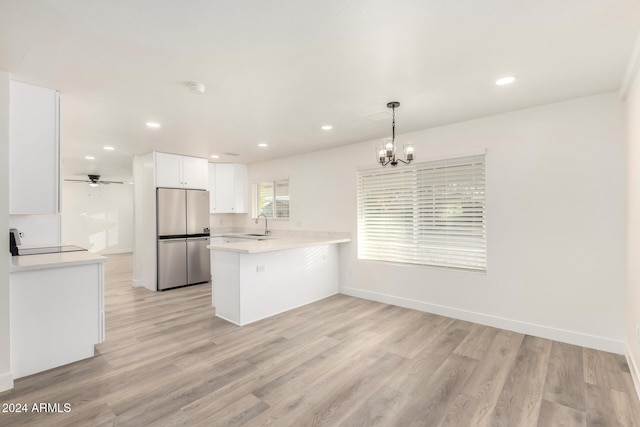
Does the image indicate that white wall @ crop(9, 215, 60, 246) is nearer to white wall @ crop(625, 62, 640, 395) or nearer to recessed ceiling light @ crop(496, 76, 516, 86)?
recessed ceiling light @ crop(496, 76, 516, 86)

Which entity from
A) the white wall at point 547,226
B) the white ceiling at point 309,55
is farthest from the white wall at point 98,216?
the white wall at point 547,226

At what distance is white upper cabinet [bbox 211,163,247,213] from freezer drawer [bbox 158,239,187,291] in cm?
114

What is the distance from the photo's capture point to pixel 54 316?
2.61m

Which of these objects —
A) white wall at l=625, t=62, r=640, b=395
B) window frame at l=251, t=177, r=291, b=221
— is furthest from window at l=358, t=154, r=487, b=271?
window frame at l=251, t=177, r=291, b=221

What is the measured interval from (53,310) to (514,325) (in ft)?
14.8

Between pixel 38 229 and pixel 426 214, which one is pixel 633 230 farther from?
pixel 38 229

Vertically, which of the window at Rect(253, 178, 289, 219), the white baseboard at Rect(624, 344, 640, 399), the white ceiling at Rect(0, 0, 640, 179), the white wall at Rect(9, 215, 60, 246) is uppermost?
the white ceiling at Rect(0, 0, 640, 179)

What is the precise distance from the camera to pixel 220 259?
3.90 meters

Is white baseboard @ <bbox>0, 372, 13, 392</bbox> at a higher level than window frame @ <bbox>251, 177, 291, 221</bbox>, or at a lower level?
lower

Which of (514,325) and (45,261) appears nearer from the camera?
(45,261)

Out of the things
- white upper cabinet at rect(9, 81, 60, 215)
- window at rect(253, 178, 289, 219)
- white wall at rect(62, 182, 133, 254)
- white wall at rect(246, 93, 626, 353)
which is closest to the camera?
white upper cabinet at rect(9, 81, 60, 215)

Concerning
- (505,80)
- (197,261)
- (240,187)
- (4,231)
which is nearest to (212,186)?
(240,187)

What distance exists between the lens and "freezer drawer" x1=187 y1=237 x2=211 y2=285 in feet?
18.5

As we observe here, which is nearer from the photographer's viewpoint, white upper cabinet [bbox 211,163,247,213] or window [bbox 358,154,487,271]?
window [bbox 358,154,487,271]
